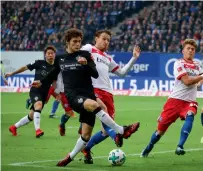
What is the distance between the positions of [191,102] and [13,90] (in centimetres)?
2179

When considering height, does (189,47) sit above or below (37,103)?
above

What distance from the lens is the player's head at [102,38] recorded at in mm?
11627

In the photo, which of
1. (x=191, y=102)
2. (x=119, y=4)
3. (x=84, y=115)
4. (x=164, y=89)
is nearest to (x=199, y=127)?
(x=191, y=102)

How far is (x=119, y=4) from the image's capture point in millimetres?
39906

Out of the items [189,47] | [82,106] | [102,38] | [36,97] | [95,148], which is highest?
[102,38]

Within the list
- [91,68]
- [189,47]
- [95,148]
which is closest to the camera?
[91,68]

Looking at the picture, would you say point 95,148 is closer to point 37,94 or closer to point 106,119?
A: point 37,94

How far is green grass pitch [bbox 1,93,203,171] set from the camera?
10.9 metres

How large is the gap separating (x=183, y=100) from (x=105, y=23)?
1093 inches

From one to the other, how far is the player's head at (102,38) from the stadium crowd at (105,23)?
19.8 meters

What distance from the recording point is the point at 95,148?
44.9 feet

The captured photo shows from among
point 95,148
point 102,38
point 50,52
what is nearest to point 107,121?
point 102,38

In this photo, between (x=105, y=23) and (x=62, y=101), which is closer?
(x=62, y=101)

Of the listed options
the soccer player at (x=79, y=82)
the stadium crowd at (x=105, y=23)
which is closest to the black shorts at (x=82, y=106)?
the soccer player at (x=79, y=82)
